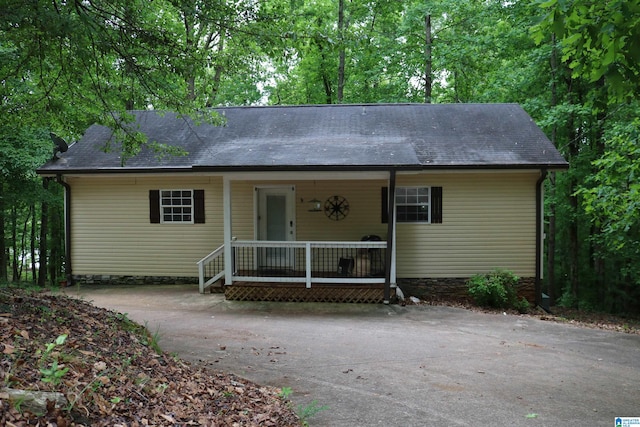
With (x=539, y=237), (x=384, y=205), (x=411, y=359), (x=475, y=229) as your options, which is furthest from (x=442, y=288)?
(x=411, y=359)

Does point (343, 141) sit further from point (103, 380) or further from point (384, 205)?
point (103, 380)

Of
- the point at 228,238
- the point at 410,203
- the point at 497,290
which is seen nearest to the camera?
the point at 228,238

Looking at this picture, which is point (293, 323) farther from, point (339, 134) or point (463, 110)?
point (463, 110)

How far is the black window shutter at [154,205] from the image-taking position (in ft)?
39.1

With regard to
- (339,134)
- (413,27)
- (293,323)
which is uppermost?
(413,27)

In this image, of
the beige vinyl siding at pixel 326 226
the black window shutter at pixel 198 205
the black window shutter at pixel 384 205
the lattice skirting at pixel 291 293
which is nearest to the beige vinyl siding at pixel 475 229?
the beige vinyl siding at pixel 326 226

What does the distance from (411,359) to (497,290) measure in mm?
5140

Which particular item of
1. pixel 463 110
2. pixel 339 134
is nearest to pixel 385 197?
pixel 339 134

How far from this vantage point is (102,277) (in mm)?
12180

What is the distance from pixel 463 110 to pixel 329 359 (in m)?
9.63

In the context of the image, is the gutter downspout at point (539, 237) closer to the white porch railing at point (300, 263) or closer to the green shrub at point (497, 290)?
the green shrub at point (497, 290)

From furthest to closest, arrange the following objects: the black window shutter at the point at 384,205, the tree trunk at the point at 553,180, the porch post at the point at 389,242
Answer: the tree trunk at the point at 553,180
the black window shutter at the point at 384,205
the porch post at the point at 389,242

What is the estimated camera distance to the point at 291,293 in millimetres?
9977

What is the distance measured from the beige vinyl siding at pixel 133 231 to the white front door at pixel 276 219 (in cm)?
106
